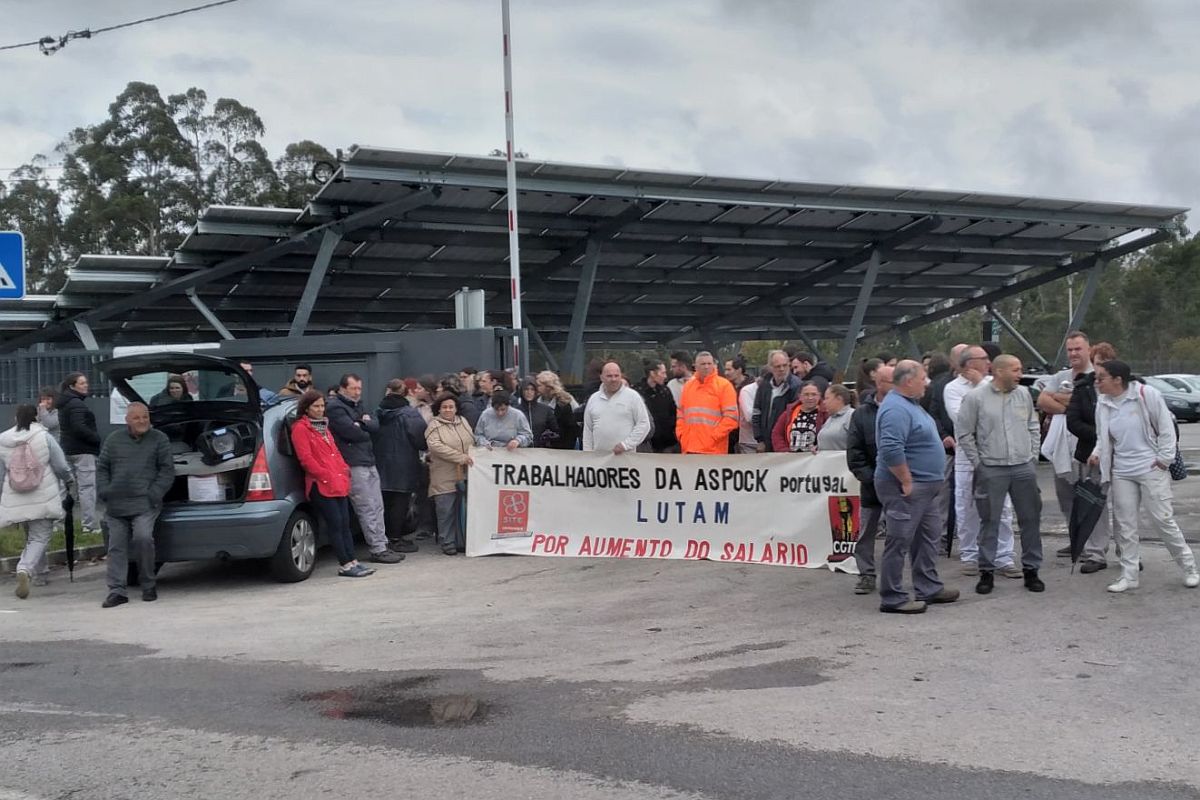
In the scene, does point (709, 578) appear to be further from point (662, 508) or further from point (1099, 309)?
point (1099, 309)

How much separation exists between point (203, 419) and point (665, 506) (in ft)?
A: 14.6

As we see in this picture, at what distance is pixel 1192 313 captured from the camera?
68.8 metres

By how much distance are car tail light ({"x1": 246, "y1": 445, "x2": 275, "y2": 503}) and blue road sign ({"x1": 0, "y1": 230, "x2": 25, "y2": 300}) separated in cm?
474

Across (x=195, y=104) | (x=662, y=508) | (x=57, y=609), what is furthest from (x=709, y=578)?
(x=195, y=104)

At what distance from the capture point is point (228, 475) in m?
10.1

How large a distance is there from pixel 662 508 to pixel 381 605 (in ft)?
9.88

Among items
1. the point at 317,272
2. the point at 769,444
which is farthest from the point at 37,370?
the point at 769,444

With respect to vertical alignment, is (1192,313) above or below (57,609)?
above

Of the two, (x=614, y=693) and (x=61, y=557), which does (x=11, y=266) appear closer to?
(x=61, y=557)

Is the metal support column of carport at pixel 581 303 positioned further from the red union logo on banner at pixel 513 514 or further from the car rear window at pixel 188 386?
the car rear window at pixel 188 386

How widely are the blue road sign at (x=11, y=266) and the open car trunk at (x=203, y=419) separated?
282 centimetres

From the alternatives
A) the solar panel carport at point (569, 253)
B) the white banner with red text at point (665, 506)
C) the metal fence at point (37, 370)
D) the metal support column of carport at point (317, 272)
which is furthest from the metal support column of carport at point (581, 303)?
the white banner with red text at point (665, 506)

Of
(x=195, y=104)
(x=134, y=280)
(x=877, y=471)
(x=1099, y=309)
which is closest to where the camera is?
(x=877, y=471)

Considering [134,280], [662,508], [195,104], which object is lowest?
[662,508]
